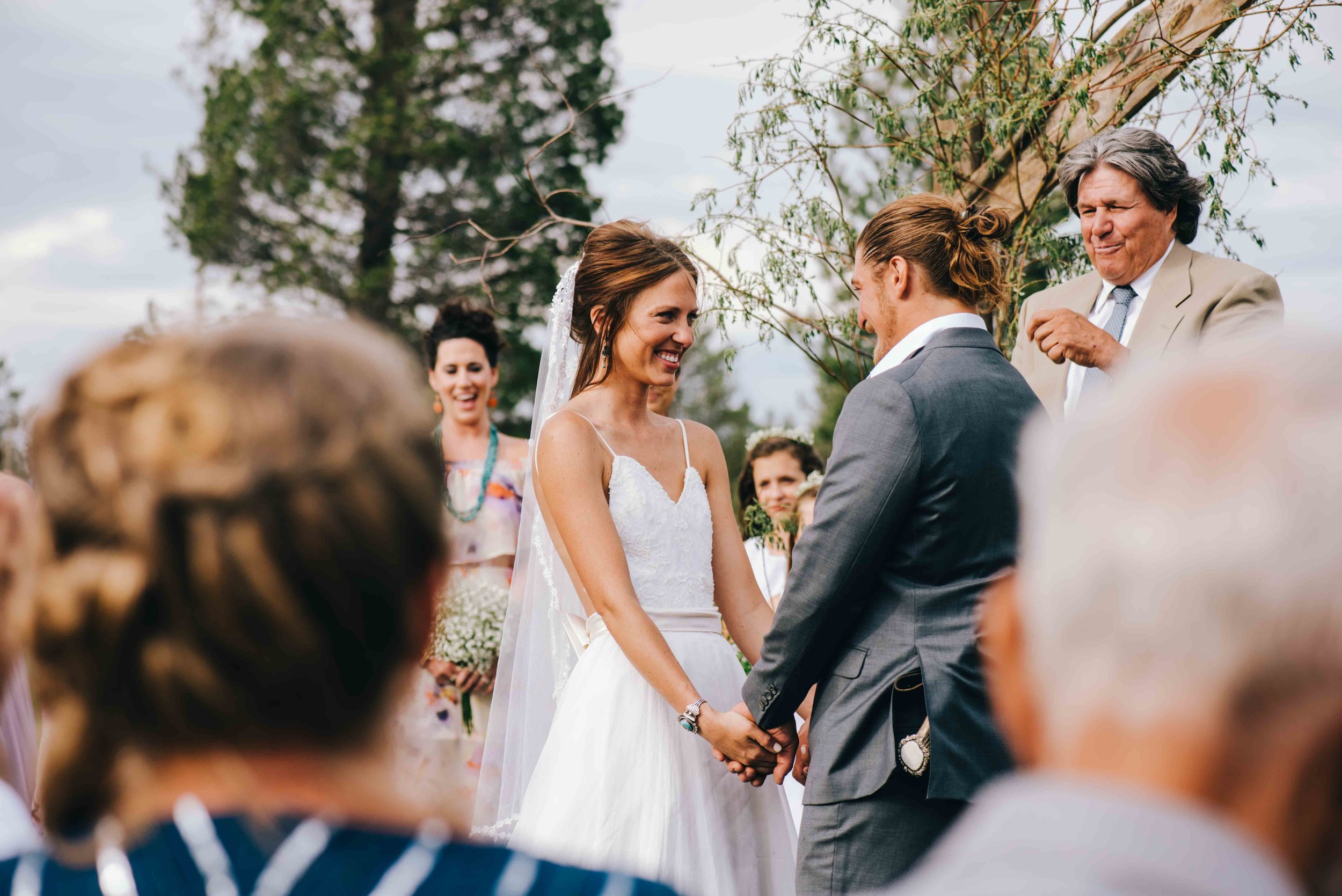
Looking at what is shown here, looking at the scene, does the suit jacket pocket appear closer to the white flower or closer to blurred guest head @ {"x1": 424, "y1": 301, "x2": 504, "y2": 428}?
the white flower

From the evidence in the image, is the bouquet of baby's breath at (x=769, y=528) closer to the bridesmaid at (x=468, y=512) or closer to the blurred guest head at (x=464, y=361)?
the bridesmaid at (x=468, y=512)

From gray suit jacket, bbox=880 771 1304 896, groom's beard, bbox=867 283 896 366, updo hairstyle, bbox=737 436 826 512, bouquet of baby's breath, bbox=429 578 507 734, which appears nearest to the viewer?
gray suit jacket, bbox=880 771 1304 896

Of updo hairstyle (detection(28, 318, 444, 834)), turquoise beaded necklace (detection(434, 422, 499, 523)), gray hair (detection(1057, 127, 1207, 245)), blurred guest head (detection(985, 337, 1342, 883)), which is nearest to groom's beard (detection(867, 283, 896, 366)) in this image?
gray hair (detection(1057, 127, 1207, 245))

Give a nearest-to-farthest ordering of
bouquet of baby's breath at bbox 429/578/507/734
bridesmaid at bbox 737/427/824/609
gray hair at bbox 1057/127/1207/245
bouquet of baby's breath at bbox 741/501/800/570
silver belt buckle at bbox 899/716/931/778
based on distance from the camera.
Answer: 1. silver belt buckle at bbox 899/716/931/778
2. gray hair at bbox 1057/127/1207/245
3. bouquet of baby's breath at bbox 429/578/507/734
4. bouquet of baby's breath at bbox 741/501/800/570
5. bridesmaid at bbox 737/427/824/609

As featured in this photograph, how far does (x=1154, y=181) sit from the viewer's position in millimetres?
3781

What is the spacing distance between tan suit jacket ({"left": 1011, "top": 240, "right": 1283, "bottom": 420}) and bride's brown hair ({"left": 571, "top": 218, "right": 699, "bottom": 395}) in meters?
1.17

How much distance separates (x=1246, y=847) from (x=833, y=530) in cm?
220

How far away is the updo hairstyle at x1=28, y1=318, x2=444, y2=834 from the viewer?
3.32ft

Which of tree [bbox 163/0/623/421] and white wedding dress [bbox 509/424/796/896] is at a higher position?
tree [bbox 163/0/623/421]

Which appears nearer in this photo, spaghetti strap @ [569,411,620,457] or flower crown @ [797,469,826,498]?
spaghetti strap @ [569,411,620,457]

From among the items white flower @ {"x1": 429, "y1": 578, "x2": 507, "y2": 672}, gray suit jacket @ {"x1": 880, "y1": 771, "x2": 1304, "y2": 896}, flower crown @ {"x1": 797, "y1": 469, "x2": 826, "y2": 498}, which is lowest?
white flower @ {"x1": 429, "y1": 578, "x2": 507, "y2": 672}

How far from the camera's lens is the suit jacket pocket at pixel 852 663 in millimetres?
2930

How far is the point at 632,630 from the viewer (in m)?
3.47

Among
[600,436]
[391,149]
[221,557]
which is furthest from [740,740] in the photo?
[391,149]
